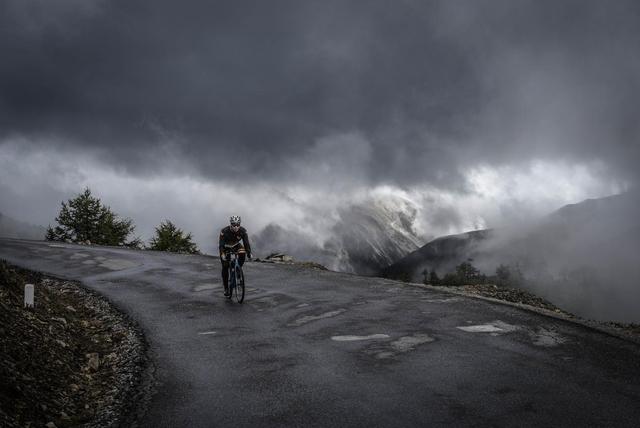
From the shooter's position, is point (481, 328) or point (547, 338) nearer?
point (547, 338)

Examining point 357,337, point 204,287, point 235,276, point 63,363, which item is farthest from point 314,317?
point 204,287

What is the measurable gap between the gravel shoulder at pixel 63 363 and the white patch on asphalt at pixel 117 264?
8.92 meters

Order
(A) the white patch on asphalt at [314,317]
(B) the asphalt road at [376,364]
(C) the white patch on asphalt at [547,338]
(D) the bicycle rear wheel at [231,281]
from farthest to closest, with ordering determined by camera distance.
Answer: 1. (D) the bicycle rear wheel at [231,281]
2. (A) the white patch on asphalt at [314,317]
3. (C) the white patch on asphalt at [547,338]
4. (B) the asphalt road at [376,364]

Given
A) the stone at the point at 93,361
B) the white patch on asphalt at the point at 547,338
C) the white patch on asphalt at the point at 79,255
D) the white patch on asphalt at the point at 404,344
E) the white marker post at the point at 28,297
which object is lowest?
the stone at the point at 93,361

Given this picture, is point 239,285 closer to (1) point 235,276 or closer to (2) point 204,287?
(1) point 235,276

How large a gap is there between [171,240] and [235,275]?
118 ft

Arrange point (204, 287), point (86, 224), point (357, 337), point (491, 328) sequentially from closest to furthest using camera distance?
point (357, 337)
point (491, 328)
point (204, 287)
point (86, 224)

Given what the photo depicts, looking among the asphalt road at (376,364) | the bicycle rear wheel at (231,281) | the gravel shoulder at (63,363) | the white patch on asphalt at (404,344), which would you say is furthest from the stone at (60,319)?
the white patch on asphalt at (404,344)

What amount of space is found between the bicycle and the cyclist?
0.29 feet

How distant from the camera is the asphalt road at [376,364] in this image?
5.09 meters

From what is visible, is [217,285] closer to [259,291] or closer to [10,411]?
[259,291]

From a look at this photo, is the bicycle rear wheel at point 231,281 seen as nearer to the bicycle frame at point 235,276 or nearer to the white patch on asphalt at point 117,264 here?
the bicycle frame at point 235,276

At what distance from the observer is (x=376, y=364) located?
676cm

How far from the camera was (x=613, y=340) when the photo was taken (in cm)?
810
